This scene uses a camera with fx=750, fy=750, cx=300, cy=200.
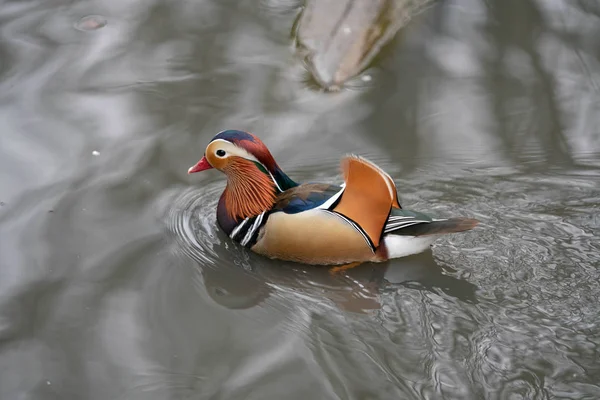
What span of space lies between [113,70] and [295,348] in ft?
11.0

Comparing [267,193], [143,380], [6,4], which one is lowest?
[6,4]

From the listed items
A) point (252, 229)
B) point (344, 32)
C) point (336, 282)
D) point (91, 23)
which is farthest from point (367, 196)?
point (91, 23)

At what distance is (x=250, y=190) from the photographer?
420 centimetres

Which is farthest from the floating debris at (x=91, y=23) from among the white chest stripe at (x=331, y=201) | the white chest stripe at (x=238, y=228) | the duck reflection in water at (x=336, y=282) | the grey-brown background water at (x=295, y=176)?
the white chest stripe at (x=331, y=201)

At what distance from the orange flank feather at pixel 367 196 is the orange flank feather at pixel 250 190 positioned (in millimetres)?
451

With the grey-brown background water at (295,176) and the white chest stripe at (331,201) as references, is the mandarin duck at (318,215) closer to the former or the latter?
the white chest stripe at (331,201)

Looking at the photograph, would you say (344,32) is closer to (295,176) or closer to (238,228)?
(295,176)

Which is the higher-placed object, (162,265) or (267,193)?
(267,193)

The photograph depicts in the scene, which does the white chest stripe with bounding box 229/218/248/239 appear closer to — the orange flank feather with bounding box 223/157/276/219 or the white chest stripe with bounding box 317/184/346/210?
the orange flank feather with bounding box 223/157/276/219

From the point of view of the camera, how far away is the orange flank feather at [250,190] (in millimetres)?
4199

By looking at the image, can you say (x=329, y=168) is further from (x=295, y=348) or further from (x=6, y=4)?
(x=6, y=4)

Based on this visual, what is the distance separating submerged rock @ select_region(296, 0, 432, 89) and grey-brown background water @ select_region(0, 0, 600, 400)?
0.13 m

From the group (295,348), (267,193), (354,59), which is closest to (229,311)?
(295,348)

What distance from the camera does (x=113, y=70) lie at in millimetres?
5973
